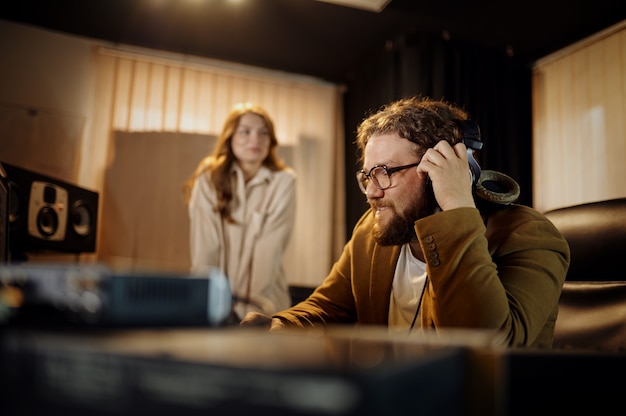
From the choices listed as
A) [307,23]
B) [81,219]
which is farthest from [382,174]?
[307,23]

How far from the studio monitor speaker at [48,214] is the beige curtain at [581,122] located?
2.66 meters

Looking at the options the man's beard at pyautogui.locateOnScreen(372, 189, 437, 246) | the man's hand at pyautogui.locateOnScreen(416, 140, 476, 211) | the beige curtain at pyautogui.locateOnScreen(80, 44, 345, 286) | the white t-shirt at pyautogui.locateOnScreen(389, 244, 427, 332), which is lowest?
the white t-shirt at pyautogui.locateOnScreen(389, 244, 427, 332)

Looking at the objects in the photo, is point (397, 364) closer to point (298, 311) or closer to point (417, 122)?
point (298, 311)

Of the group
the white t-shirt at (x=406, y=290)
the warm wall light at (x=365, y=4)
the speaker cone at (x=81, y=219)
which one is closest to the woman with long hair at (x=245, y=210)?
the speaker cone at (x=81, y=219)

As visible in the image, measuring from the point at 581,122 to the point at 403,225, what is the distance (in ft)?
8.03

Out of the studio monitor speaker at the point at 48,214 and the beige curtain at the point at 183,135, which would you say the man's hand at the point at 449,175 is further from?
the beige curtain at the point at 183,135

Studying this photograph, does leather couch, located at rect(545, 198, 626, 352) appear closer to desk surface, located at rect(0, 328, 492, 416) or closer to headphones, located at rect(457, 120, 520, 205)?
headphones, located at rect(457, 120, 520, 205)

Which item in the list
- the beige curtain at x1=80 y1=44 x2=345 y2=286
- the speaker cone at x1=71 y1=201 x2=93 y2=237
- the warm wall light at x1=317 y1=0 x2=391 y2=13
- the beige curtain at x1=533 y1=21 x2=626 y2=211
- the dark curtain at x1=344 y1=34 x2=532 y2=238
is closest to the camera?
the speaker cone at x1=71 y1=201 x2=93 y2=237

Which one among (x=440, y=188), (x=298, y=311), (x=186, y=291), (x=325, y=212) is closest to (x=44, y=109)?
(x=325, y=212)

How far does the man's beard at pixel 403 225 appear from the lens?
1.11 meters

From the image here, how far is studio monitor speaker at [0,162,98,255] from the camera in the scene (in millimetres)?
2102

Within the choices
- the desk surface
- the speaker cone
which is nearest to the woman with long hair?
the speaker cone

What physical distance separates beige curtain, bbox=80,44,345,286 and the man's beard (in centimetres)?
212

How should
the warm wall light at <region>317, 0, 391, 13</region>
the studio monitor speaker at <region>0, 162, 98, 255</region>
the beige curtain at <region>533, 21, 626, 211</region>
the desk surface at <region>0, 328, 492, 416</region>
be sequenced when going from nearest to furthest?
1. the desk surface at <region>0, 328, 492, 416</region>
2. the studio monitor speaker at <region>0, 162, 98, 255</region>
3. the warm wall light at <region>317, 0, 391, 13</region>
4. the beige curtain at <region>533, 21, 626, 211</region>
